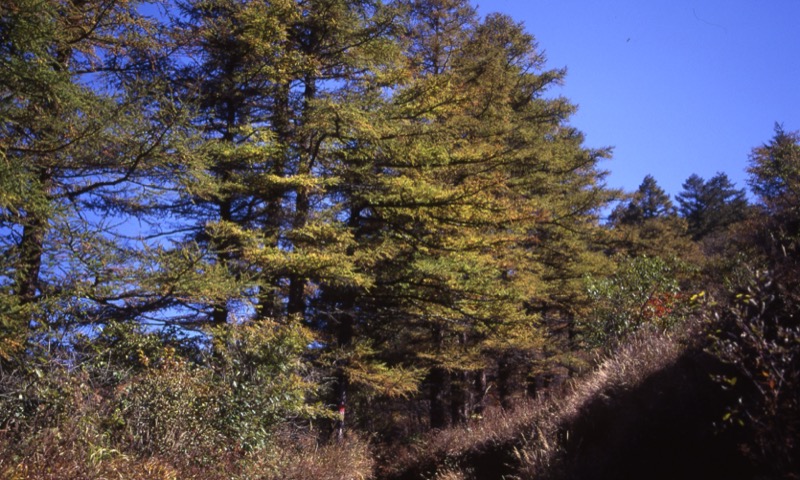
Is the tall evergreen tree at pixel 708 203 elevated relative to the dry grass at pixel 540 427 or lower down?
elevated

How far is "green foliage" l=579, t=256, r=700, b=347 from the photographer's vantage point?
1068 centimetres

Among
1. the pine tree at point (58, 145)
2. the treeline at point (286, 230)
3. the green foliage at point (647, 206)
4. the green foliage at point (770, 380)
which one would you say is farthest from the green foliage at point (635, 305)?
the green foliage at point (647, 206)

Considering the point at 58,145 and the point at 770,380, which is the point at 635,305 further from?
the point at 58,145

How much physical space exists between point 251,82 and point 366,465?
9.51 meters

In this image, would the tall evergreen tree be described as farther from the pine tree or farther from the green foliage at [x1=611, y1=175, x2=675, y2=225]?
the pine tree

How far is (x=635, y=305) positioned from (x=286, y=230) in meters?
7.49

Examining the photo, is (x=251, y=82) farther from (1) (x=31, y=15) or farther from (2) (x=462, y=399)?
(2) (x=462, y=399)

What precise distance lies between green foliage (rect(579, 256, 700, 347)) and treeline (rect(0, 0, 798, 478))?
0.07 metres

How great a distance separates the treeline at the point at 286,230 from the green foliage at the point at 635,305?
0.07 meters

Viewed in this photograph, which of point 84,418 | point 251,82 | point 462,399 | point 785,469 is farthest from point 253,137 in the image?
point 462,399

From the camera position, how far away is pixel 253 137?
13016mm

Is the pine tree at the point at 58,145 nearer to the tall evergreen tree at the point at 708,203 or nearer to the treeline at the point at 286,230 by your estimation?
the treeline at the point at 286,230

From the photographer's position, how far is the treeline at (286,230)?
25.1ft

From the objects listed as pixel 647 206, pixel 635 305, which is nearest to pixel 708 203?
pixel 647 206
